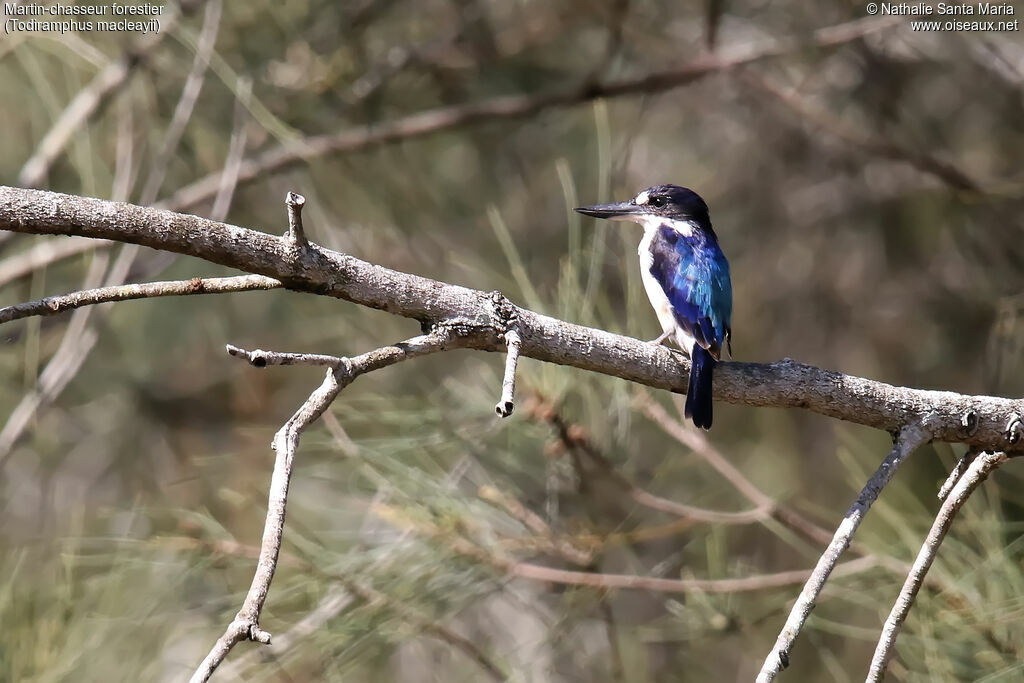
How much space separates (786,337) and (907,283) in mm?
548

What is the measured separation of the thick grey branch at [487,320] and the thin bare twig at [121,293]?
0.02m

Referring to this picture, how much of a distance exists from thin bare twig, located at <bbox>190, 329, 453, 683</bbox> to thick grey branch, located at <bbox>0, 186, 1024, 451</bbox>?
0.24 ft

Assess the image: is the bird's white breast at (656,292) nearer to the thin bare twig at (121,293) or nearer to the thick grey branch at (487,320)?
the thick grey branch at (487,320)

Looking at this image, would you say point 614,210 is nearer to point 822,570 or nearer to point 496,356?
point 496,356

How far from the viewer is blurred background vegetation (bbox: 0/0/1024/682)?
2.44 m

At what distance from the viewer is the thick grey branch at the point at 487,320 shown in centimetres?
124

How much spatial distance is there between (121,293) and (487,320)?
471 mm

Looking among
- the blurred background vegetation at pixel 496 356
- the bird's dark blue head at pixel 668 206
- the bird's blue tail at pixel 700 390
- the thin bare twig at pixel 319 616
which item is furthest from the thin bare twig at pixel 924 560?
the bird's dark blue head at pixel 668 206

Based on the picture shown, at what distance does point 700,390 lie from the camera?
188cm

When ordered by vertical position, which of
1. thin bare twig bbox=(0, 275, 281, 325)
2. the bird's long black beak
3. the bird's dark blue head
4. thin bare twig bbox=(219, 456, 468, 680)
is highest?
the bird's dark blue head

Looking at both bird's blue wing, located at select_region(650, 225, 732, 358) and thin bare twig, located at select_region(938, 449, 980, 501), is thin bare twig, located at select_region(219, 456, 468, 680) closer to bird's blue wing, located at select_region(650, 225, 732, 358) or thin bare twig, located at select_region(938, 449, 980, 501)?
bird's blue wing, located at select_region(650, 225, 732, 358)

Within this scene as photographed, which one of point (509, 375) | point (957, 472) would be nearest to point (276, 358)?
point (509, 375)

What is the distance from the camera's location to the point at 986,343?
361 centimetres

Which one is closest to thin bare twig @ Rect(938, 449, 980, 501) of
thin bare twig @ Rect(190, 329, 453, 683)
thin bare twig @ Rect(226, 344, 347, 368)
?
thin bare twig @ Rect(190, 329, 453, 683)
